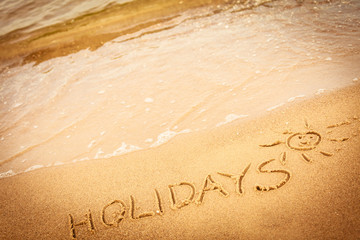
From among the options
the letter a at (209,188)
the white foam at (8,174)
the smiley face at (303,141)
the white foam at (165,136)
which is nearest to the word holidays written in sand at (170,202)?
the letter a at (209,188)

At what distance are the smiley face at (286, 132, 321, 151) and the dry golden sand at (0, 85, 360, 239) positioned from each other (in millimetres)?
42

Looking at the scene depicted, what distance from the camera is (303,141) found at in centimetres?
213

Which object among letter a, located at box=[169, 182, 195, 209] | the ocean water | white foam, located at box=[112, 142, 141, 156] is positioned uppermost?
the ocean water

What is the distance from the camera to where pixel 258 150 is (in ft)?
7.11

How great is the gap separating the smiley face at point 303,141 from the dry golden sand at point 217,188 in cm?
4

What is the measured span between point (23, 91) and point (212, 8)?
5345 millimetres

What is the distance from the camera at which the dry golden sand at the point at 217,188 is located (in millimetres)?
1681

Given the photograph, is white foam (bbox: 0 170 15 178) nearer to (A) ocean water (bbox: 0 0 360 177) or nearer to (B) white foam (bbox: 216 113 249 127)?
(A) ocean water (bbox: 0 0 360 177)

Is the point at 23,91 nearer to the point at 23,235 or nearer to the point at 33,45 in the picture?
the point at 23,235

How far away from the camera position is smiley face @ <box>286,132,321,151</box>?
2.08 metres

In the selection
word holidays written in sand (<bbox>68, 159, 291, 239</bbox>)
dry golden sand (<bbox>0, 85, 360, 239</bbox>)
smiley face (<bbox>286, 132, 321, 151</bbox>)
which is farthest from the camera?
smiley face (<bbox>286, 132, 321, 151</bbox>)

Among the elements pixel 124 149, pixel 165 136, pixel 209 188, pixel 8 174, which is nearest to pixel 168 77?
pixel 165 136

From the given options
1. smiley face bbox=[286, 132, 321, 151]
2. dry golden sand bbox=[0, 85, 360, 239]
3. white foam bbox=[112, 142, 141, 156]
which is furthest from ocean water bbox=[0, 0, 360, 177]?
smiley face bbox=[286, 132, 321, 151]

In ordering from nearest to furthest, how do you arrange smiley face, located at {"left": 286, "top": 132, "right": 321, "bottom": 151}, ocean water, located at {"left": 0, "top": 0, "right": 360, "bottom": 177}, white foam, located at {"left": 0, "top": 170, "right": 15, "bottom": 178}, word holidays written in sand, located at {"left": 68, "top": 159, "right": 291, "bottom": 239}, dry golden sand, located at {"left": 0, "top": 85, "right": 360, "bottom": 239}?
1. dry golden sand, located at {"left": 0, "top": 85, "right": 360, "bottom": 239}
2. word holidays written in sand, located at {"left": 68, "top": 159, "right": 291, "bottom": 239}
3. smiley face, located at {"left": 286, "top": 132, "right": 321, "bottom": 151}
4. white foam, located at {"left": 0, "top": 170, "right": 15, "bottom": 178}
5. ocean water, located at {"left": 0, "top": 0, "right": 360, "bottom": 177}
